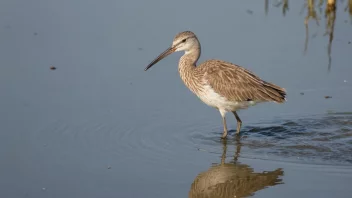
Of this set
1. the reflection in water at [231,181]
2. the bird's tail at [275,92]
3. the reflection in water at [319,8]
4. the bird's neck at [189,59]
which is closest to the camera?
the reflection in water at [231,181]

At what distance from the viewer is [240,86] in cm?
1098

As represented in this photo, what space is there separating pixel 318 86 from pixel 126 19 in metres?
3.66

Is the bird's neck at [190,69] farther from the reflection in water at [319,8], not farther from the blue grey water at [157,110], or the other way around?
the reflection in water at [319,8]

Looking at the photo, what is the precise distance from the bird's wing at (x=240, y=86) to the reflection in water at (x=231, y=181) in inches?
53.8

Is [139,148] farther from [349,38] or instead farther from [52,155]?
[349,38]

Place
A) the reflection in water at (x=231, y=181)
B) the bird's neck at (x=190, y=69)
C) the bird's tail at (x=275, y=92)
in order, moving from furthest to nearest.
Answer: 1. the bird's neck at (x=190, y=69)
2. the bird's tail at (x=275, y=92)
3. the reflection in water at (x=231, y=181)

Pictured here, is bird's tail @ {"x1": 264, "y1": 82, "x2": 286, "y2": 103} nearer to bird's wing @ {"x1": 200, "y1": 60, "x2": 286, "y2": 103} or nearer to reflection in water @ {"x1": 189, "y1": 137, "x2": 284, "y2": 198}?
bird's wing @ {"x1": 200, "y1": 60, "x2": 286, "y2": 103}

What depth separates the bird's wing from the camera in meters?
10.9

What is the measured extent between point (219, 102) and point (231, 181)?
180 centimetres

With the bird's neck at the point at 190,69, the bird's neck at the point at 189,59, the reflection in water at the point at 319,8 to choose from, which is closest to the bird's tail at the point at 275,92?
the bird's neck at the point at 190,69

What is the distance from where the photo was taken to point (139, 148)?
1022 centimetres

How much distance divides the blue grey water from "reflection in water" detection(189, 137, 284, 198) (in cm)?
4

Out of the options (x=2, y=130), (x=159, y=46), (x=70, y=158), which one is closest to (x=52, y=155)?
(x=70, y=158)

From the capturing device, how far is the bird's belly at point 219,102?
10.9 metres
